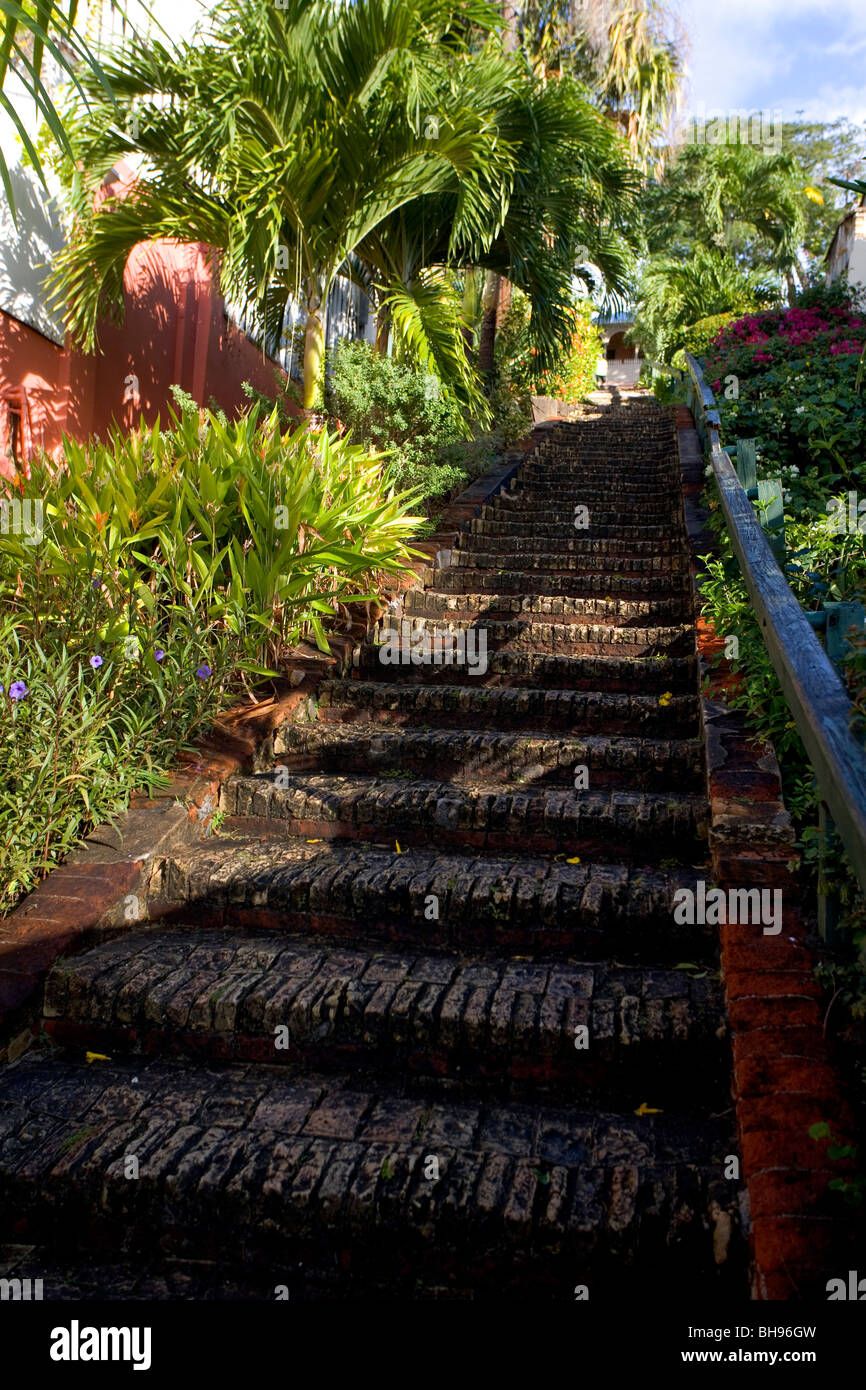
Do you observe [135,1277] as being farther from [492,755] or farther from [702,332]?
[702,332]

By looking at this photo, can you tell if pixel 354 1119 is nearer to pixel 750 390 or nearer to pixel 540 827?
pixel 540 827

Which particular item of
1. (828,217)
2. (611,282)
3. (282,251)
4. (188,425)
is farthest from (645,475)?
(828,217)

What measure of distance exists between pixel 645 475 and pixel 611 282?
267 centimetres

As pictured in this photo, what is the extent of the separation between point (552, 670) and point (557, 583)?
46.6 inches

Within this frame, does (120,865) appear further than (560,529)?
No

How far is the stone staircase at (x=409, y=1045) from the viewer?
6.37 ft

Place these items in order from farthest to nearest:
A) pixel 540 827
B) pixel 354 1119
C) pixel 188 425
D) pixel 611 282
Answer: pixel 611 282 < pixel 188 425 < pixel 540 827 < pixel 354 1119

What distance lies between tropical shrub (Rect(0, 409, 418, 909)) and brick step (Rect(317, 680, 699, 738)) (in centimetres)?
36

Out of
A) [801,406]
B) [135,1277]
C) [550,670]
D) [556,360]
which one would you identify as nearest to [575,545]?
[801,406]

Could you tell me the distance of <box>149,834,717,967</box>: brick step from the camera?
272 cm

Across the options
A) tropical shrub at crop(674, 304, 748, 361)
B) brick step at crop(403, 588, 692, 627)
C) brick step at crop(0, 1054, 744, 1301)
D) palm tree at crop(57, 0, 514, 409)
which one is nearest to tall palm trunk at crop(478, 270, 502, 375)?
tropical shrub at crop(674, 304, 748, 361)

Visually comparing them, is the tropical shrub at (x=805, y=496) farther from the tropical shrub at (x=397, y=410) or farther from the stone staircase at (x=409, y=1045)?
the tropical shrub at (x=397, y=410)

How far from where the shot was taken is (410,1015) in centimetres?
241

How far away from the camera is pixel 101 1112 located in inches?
89.4
